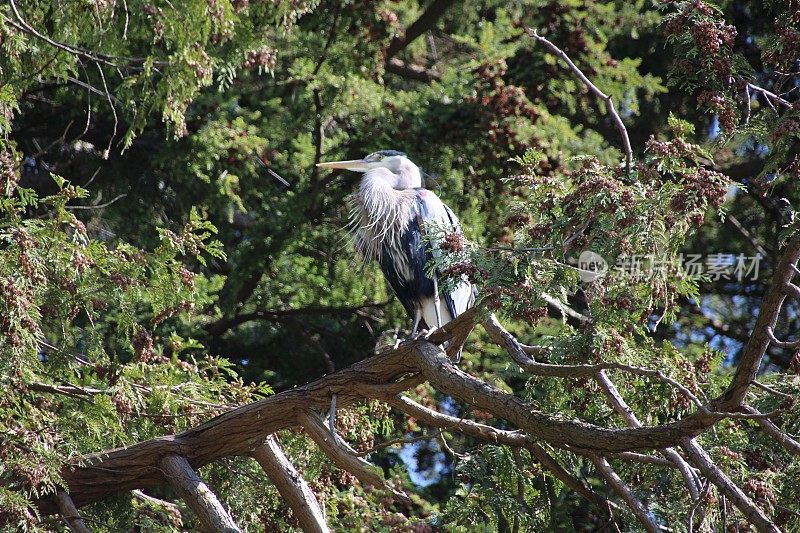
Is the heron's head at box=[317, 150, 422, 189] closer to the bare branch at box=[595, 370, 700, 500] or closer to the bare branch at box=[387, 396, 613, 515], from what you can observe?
the bare branch at box=[387, 396, 613, 515]

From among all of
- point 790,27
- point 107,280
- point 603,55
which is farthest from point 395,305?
point 790,27

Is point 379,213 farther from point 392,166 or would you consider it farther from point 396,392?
point 396,392

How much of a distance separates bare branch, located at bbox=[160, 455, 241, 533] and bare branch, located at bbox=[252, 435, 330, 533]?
0.24m

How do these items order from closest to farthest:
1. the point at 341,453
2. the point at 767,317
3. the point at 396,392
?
the point at 767,317 < the point at 341,453 < the point at 396,392

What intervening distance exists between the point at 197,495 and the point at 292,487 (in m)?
0.36

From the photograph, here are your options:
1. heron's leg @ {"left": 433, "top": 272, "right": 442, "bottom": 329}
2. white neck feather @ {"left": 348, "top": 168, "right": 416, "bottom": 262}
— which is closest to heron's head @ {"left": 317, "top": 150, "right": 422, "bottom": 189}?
white neck feather @ {"left": 348, "top": 168, "right": 416, "bottom": 262}

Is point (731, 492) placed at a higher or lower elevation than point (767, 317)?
lower

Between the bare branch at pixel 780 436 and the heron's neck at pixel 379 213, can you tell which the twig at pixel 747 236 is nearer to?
the heron's neck at pixel 379 213

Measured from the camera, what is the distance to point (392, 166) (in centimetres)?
557

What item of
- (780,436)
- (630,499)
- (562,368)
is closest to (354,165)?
(630,499)

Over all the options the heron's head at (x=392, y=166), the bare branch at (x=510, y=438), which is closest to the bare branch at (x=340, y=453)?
the bare branch at (x=510, y=438)

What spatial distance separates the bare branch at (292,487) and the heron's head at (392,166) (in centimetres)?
173

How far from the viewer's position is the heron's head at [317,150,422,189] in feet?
17.7

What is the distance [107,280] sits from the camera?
13.6ft
